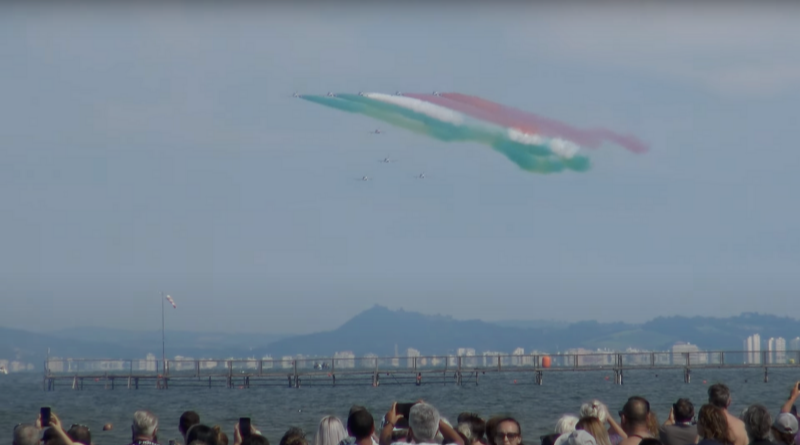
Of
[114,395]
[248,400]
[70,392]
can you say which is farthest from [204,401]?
[70,392]

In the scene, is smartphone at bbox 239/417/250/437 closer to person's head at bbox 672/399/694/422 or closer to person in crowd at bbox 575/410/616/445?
person in crowd at bbox 575/410/616/445

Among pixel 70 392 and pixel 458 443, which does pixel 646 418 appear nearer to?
pixel 458 443

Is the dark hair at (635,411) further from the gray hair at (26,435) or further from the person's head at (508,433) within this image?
the gray hair at (26,435)

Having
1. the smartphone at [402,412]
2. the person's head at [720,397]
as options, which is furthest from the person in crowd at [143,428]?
the person's head at [720,397]

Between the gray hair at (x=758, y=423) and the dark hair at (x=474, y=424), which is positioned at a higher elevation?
the gray hair at (x=758, y=423)

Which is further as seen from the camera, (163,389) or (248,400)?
(163,389)

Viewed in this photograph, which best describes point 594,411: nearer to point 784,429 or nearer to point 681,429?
point 681,429

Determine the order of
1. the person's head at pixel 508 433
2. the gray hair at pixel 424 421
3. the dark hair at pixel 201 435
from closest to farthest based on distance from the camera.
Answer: the gray hair at pixel 424 421 → the person's head at pixel 508 433 → the dark hair at pixel 201 435

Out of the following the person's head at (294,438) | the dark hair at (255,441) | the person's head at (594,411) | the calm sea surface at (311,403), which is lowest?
the calm sea surface at (311,403)
